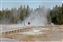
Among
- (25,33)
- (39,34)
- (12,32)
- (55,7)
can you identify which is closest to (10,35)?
(12,32)

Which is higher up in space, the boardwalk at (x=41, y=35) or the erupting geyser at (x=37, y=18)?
the erupting geyser at (x=37, y=18)

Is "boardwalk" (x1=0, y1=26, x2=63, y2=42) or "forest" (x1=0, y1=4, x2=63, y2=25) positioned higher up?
"forest" (x1=0, y1=4, x2=63, y2=25)

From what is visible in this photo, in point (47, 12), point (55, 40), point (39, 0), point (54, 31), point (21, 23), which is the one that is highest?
point (39, 0)

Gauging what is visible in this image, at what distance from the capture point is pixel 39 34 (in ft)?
4.74

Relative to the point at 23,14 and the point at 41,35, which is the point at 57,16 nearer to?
the point at 41,35

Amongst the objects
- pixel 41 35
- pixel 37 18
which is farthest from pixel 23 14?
pixel 41 35

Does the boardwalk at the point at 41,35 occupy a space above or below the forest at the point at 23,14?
below

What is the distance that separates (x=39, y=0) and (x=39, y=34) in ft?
1.33

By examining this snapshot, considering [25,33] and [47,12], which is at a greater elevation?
[47,12]

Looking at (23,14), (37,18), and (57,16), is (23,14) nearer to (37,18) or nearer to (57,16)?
(37,18)

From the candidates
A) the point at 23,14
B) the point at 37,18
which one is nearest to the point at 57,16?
the point at 37,18

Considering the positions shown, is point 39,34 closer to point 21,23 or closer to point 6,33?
point 21,23

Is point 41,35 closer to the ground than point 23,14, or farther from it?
closer to the ground

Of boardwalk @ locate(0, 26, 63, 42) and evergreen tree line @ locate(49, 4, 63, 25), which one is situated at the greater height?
evergreen tree line @ locate(49, 4, 63, 25)
